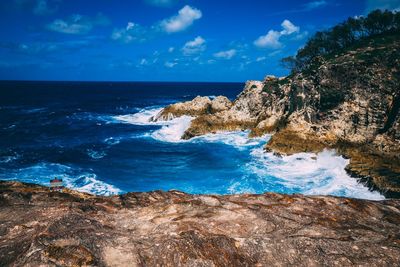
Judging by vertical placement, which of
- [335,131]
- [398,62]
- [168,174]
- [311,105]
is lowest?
[168,174]

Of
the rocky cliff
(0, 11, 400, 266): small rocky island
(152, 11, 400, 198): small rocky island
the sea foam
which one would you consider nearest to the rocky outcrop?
(152, 11, 400, 198): small rocky island

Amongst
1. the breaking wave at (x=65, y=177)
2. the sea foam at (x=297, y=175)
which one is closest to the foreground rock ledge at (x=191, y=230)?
the sea foam at (x=297, y=175)

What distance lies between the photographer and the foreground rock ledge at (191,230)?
6734 millimetres

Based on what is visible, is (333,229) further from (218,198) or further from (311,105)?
(311,105)

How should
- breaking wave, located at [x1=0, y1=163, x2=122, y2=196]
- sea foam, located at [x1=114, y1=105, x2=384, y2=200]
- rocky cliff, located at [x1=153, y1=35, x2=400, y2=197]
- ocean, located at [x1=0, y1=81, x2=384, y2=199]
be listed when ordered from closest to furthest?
1. sea foam, located at [x1=114, y1=105, x2=384, y2=200]
2. breaking wave, located at [x1=0, y1=163, x2=122, y2=196]
3. ocean, located at [x1=0, y1=81, x2=384, y2=199]
4. rocky cliff, located at [x1=153, y1=35, x2=400, y2=197]

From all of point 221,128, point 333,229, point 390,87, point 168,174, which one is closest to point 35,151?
point 168,174

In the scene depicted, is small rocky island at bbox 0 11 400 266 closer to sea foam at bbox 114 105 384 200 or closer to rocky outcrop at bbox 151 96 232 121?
sea foam at bbox 114 105 384 200

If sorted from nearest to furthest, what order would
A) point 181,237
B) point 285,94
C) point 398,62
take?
point 181,237 → point 398,62 → point 285,94

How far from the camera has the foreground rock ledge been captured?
673 cm

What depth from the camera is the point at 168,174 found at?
3366 centimetres

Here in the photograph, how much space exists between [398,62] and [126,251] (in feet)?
137

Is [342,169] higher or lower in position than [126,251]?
lower

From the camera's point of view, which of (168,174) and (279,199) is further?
(168,174)

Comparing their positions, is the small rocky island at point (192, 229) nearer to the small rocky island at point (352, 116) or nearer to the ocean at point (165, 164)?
the ocean at point (165, 164)
